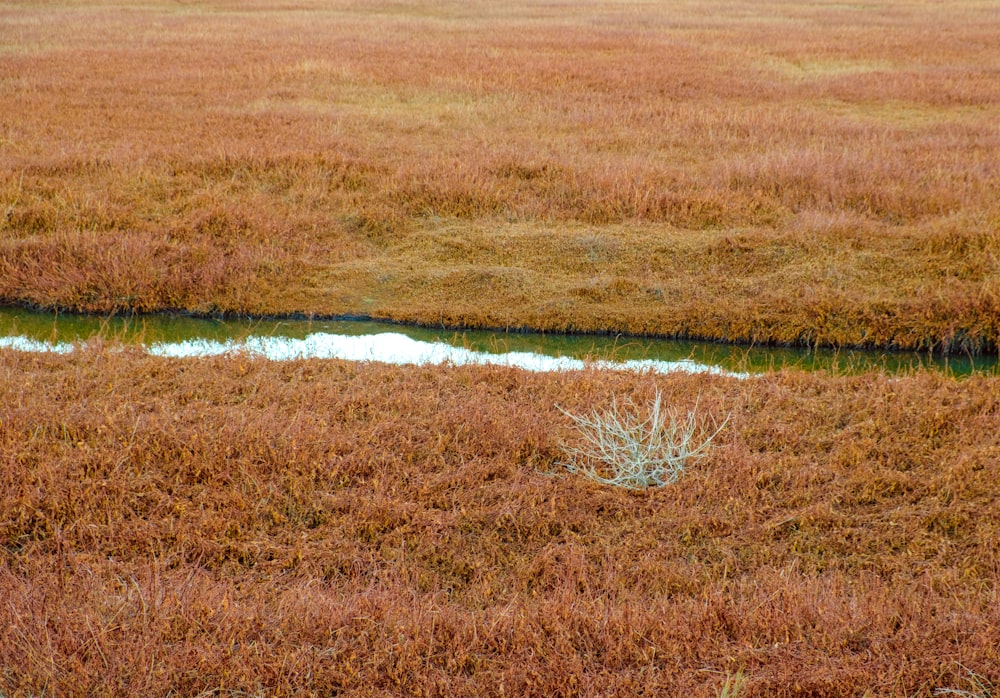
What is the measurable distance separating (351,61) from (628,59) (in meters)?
6.63

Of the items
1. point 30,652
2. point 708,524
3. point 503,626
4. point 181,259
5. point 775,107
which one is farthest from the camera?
point 775,107

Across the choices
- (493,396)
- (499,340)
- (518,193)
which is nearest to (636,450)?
(493,396)

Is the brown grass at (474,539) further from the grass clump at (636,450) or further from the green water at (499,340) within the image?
the green water at (499,340)

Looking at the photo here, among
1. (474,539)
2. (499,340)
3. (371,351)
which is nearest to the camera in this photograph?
(474,539)

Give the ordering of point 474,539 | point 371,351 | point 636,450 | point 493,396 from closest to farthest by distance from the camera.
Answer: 1. point 474,539
2. point 636,450
3. point 493,396
4. point 371,351

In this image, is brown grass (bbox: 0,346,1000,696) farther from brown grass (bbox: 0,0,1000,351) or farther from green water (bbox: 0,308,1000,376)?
brown grass (bbox: 0,0,1000,351)

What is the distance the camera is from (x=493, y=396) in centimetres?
738

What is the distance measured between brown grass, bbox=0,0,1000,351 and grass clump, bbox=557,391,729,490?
3.30 meters

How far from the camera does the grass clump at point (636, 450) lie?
5938 millimetres

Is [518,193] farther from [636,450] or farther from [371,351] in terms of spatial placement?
[636,450]

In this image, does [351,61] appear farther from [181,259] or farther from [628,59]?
[181,259]

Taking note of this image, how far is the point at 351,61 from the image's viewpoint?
853 inches

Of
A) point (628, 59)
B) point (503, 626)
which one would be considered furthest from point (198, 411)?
point (628, 59)

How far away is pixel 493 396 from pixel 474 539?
82.4 inches
